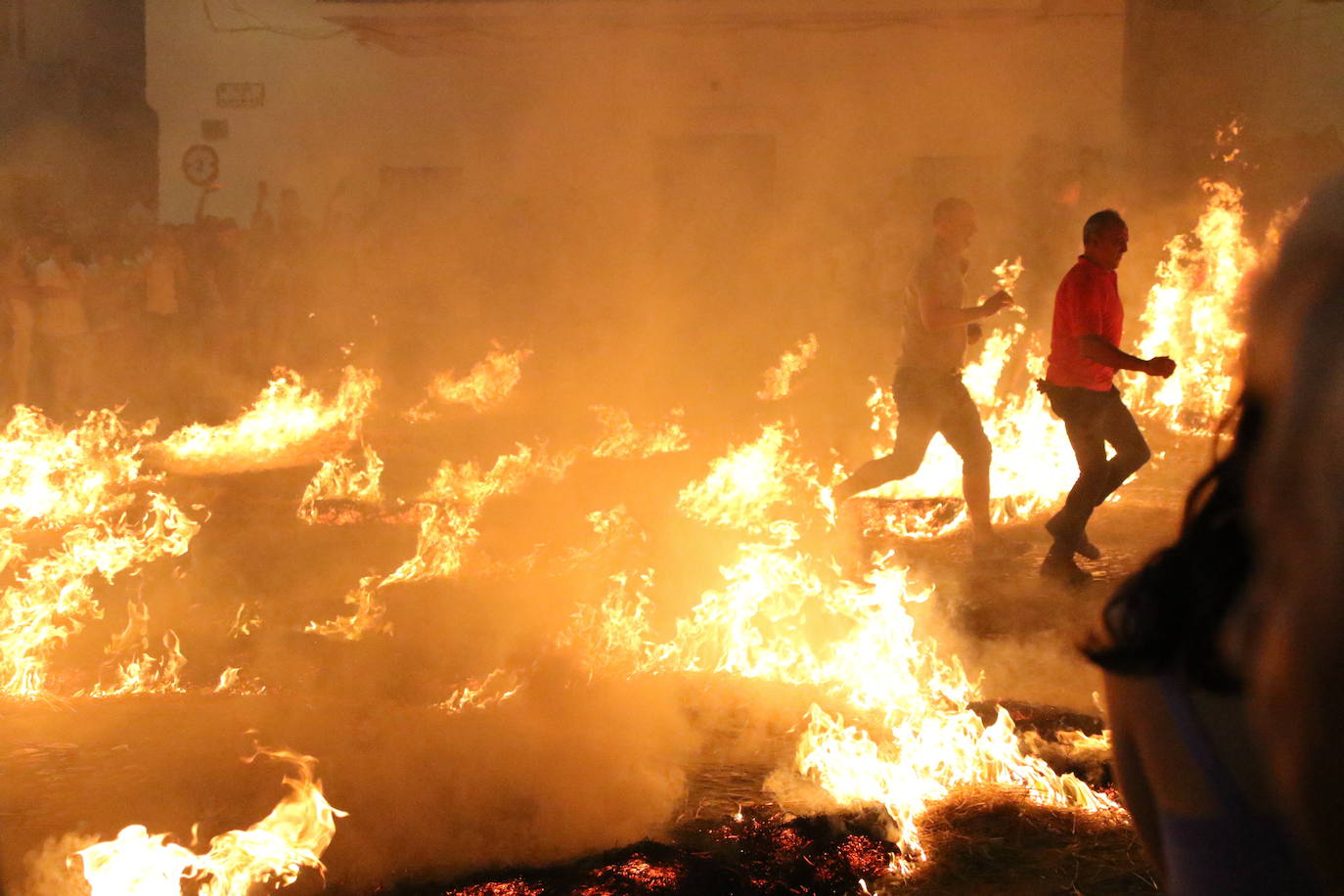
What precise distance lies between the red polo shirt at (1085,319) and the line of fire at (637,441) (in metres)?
0.03

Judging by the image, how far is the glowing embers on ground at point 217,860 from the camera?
313cm

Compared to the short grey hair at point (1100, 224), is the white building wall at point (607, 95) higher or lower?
higher

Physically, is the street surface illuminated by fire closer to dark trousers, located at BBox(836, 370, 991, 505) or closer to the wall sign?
dark trousers, located at BBox(836, 370, 991, 505)

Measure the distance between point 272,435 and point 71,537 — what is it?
333 centimetres

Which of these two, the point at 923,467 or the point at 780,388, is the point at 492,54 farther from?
the point at 923,467

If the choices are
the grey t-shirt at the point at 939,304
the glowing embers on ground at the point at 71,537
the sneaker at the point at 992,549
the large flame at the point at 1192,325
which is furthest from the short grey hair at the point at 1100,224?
the glowing embers on ground at the point at 71,537

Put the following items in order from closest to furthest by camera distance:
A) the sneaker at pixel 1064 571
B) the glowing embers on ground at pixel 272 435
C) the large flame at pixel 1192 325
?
the sneaker at pixel 1064 571
the glowing embers on ground at pixel 272 435
the large flame at pixel 1192 325

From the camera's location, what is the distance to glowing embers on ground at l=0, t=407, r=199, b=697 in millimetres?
5203

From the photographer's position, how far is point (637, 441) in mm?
9555

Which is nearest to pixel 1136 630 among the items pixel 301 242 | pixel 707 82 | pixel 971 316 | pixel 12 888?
pixel 12 888

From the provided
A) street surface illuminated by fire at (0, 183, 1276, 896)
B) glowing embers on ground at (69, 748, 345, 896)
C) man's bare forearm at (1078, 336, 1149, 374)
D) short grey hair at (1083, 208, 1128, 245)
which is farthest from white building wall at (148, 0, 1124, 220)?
glowing embers on ground at (69, 748, 345, 896)

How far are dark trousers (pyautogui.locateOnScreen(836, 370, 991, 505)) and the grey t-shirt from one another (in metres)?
0.07

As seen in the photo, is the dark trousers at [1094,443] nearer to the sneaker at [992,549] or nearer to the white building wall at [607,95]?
the sneaker at [992,549]

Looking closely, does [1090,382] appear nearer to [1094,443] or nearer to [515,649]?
[1094,443]
